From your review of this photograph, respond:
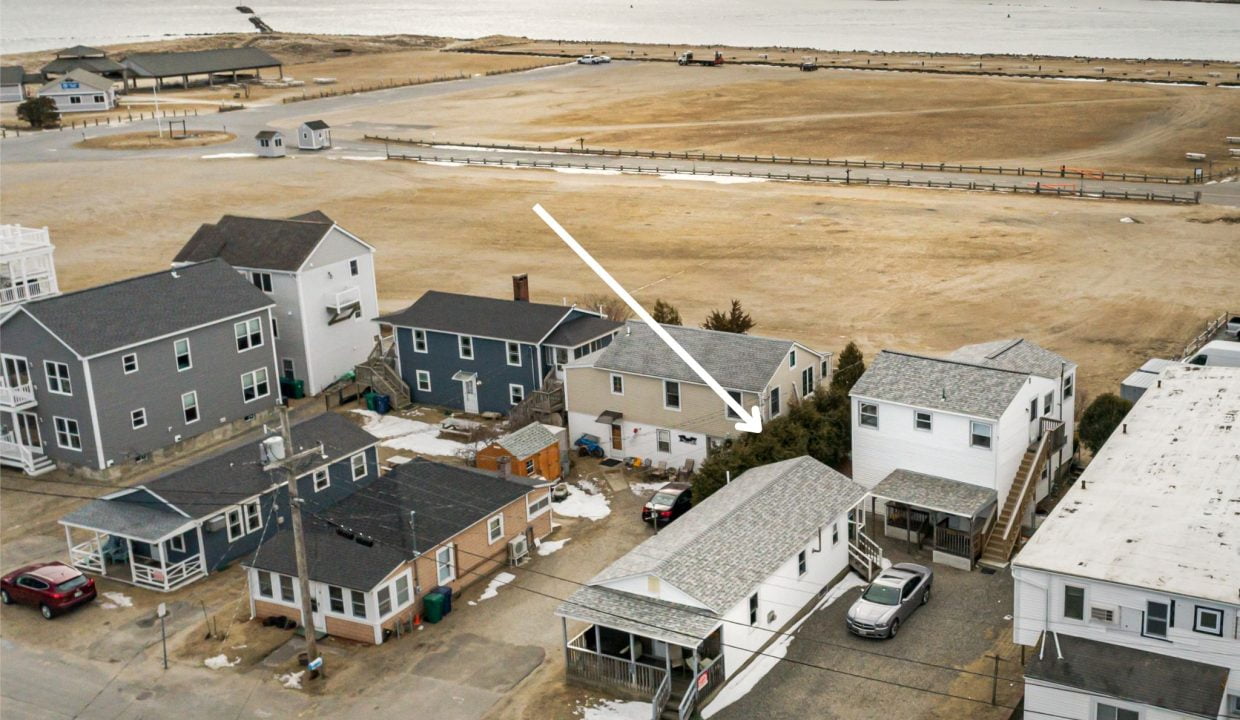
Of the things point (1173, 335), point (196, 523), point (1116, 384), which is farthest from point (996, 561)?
point (1173, 335)

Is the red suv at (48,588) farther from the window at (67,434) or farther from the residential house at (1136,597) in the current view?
the residential house at (1136,597)

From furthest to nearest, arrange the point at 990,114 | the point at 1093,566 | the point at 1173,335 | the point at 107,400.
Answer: the point at 990,114 < the point at 1173,335 < the point at 107,400 < the point at 1093,566

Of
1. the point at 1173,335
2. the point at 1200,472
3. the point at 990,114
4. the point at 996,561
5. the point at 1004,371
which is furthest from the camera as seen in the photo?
the point at 990,114

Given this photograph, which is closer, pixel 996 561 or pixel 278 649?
pixel 278 649

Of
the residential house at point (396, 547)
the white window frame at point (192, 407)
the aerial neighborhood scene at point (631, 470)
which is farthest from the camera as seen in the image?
the white window frame at point (192, 407)

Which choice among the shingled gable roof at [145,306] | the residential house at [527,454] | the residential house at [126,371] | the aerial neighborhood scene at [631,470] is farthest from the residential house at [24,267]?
the residential house at [527,454]

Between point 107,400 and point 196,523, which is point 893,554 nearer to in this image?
point 196,523

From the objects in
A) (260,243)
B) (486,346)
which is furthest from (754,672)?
(260,243)
